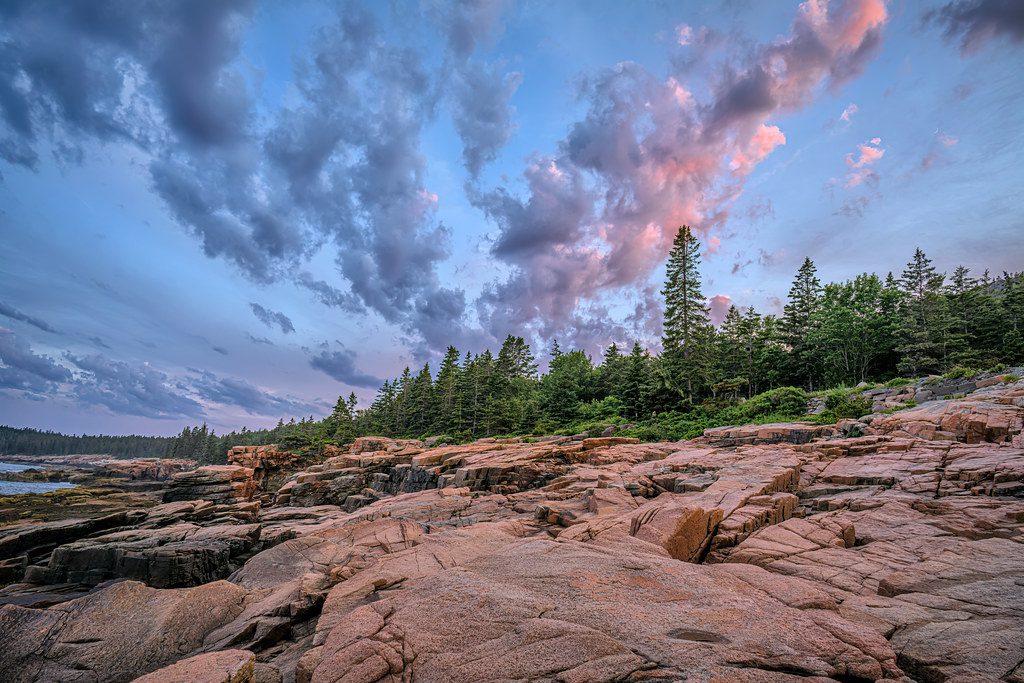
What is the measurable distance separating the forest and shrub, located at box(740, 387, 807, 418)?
114mm

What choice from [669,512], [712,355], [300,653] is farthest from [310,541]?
[712,355]

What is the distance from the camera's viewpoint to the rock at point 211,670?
215 inches

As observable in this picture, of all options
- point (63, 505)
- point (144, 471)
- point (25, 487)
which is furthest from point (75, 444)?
point (63, 505)

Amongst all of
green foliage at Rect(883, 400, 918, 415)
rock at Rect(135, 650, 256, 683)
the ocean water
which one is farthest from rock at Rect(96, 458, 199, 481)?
green foliage at Rect(883, 400, 918, 415)

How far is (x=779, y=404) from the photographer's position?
3284 cm

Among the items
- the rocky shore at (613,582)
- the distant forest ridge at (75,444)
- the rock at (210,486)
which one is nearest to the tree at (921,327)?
the rocky shore at (613,582)

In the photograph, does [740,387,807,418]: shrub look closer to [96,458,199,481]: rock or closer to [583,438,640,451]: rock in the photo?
[583,438,640,451]: rock

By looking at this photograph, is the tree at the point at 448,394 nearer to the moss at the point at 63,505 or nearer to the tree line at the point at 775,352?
the tree line at the point at 775,352

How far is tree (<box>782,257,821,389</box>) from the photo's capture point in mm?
51938

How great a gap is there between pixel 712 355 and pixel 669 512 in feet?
136

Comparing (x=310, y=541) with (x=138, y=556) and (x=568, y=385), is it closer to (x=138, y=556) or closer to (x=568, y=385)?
(x=138, y=556)

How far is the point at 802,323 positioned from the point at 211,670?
68954mm

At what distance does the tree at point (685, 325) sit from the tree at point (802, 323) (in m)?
13.4

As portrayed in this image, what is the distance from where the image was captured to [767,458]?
1675 cm
